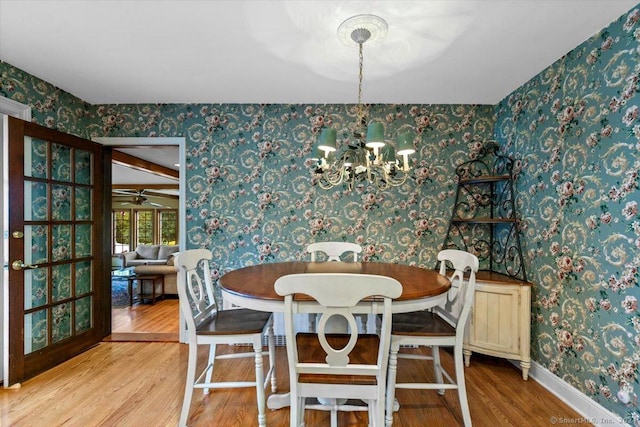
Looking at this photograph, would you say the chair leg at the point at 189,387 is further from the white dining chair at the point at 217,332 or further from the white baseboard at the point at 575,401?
the white baseboard at the point at 575,401

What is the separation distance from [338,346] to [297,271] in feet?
1.97

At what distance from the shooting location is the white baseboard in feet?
5.52

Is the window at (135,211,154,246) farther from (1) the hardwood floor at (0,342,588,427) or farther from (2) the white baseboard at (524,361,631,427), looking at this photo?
(2) the white baseboard at (524,361,631,427)

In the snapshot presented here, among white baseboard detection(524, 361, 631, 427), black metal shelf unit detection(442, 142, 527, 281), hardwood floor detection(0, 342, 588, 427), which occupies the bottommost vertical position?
hardwood floor detection(0, 342, 588, 427)

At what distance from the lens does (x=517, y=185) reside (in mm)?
2533

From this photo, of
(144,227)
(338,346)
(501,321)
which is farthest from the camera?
(144,227)

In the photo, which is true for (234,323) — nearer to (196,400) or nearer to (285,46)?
(196,400)

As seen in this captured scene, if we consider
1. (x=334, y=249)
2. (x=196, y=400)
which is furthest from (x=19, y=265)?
(x=334, y=249)

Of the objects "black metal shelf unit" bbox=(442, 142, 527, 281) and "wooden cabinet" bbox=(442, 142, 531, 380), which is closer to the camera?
Result: "wooden cabinet" bbox=(442, 142, 531, 380)

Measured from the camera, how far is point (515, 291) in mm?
2230

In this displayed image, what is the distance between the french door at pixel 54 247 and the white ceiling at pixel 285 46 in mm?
603

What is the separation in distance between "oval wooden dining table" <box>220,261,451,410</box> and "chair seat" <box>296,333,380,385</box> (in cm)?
28

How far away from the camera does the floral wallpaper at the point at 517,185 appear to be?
1.66 metres

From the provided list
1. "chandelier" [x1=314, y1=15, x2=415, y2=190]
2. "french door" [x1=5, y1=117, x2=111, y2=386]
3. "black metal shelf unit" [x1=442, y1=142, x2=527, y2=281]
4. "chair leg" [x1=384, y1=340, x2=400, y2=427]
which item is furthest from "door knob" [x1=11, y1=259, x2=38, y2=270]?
"black metal shelf unit" [x1=442, y1=142, x2=527, y2=281]
